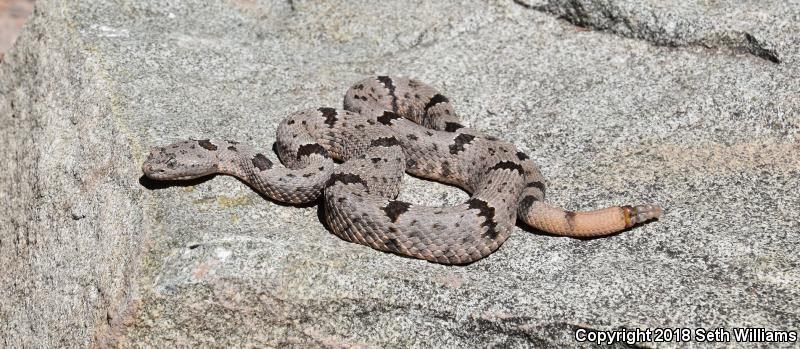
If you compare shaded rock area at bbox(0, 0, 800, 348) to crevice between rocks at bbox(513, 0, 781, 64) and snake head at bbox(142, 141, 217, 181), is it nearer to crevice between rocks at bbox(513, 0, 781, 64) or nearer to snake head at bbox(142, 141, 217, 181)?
crevice between rocks at bbox(513, 0, 781, 64)

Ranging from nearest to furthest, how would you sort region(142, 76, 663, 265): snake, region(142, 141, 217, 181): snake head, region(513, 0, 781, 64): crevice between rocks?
1. region(142, 76, 663, 265): snake
2. region(142, 141, 217, 181): snake head
3. region(513, 0, 781, 64): crevice between rocks

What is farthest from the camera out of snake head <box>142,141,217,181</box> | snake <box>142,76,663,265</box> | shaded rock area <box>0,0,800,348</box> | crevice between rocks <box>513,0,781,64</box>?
crevice between rocks <box>513,0,781,64</box>

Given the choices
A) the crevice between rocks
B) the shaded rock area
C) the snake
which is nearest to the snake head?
the snake

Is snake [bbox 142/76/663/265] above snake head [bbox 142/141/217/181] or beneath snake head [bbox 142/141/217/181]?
beneath

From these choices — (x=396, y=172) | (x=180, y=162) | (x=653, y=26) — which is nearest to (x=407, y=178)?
(x=396, y=172)

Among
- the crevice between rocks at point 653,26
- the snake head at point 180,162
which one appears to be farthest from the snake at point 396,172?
the crevice between rocks at point 653,26

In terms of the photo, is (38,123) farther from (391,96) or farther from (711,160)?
(711,160)

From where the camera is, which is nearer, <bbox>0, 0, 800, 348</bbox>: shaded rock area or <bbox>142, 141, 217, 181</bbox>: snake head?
<bbox>0, 0, 800, 348</bbox>: shaded rock area
